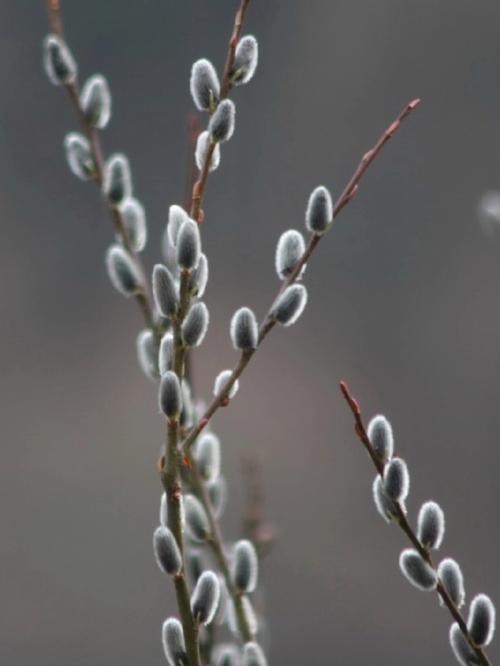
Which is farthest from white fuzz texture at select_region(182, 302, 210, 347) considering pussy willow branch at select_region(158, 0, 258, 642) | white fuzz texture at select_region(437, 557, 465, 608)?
white fuzz texture at select_region(437, 557, 465, 608)

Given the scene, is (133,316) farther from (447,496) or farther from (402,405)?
(447,496)

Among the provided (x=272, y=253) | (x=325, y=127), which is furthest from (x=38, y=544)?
(x=325, y=127)

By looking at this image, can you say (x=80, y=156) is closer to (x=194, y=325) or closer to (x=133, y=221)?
(x=133, y=221)

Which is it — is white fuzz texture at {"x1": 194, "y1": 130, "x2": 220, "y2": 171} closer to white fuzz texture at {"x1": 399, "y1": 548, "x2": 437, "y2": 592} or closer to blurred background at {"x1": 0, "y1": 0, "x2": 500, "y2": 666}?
white fuzz texture at {"x1": 399, "y1": 548, "x2": 437, "y2": 592}

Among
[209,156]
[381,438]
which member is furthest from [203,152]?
[381,438]

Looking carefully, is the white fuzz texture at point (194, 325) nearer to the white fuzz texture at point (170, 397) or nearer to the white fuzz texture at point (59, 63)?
the white fuzz texture at point (170, 397)
